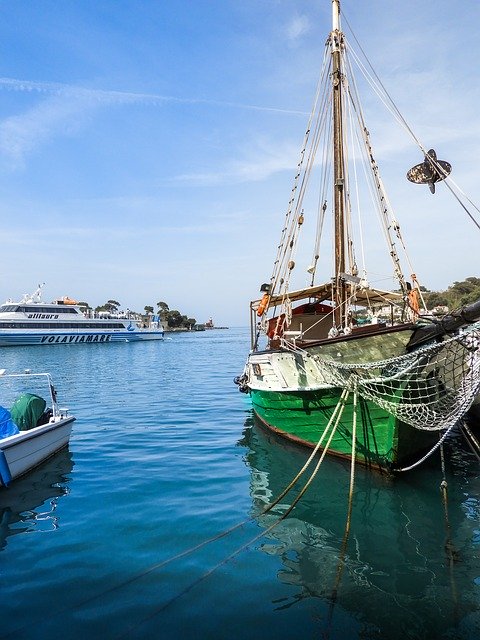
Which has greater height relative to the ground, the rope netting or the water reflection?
the rope netting

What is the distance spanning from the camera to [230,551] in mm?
7410

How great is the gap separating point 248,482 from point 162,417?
29.2 feet

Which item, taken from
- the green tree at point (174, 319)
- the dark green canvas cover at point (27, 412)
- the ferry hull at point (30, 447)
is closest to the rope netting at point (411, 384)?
the ferry hull at point (30, 447)

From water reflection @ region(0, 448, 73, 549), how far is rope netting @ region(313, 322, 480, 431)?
21.8 ft

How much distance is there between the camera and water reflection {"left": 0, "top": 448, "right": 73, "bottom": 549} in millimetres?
8539

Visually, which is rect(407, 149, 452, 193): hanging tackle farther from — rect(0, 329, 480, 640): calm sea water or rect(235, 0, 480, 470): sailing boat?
rect(0, 329, 480, 640): calm sea water

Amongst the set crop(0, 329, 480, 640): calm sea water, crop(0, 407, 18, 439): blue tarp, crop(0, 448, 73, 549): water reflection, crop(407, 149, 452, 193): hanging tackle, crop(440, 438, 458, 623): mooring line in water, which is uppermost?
crop(407, 149, 452, 193): hanging tackle

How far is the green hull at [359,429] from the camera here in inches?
405

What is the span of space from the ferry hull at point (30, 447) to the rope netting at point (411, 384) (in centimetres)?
740

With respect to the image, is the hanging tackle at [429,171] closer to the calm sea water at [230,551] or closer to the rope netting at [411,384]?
the rope netting at [411,384]

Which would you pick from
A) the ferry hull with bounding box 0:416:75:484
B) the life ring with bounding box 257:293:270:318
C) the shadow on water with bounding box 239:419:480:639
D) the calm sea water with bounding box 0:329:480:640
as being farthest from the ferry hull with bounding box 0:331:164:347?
the shadow on water with bounding box 239:419:480:639

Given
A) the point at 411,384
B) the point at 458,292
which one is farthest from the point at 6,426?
the point at 458,292

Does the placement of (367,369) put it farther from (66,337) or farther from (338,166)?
(66,337)

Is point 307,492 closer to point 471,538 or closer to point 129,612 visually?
point 471,538
